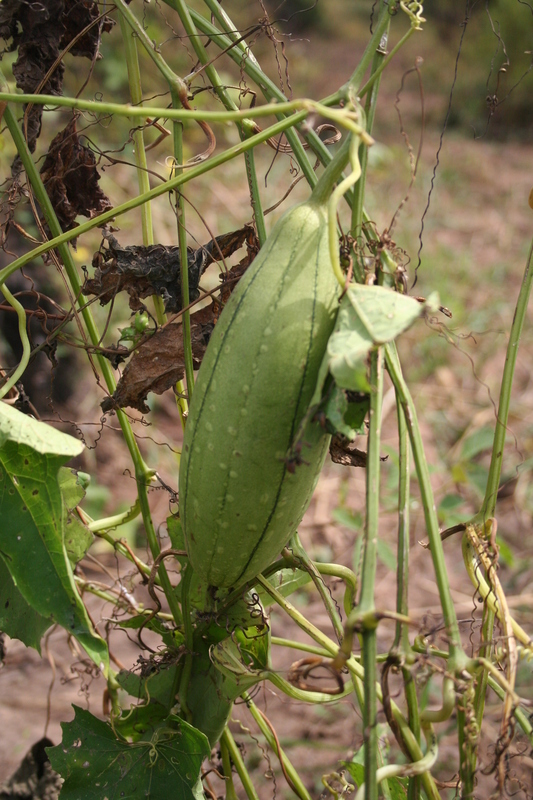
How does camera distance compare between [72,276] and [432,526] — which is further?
[72,276]

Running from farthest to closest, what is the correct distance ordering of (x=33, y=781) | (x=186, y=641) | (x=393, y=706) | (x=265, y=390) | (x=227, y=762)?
(x=33, y=781) → (x=227, y=762) → (x=186, y=641) → (x=393, y=706) → (x=265, y=390)

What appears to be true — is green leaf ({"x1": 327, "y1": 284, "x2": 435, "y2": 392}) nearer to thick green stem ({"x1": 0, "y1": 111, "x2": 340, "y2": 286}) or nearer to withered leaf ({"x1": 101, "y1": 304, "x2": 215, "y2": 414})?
thick green stem ({"x1": 0, "y1": 111, "x2": 340, "y2": 286})

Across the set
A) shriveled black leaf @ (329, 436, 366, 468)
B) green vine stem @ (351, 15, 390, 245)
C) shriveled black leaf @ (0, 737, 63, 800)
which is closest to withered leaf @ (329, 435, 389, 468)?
shriveled black leaf @ (329, 436, 366, 468)

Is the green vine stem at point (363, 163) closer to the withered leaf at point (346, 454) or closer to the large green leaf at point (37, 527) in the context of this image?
the withered leaf at point (346, 454)

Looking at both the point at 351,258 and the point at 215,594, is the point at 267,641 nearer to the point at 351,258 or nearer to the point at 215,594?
the point at 215,594

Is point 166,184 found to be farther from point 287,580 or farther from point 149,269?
point 287,580

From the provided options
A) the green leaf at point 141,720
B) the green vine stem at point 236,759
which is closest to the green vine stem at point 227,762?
the green vine stem at point 236,759

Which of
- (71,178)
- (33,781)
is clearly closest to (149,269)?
(71,178)

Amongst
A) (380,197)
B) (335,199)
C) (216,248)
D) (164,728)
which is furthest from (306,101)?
(380,197)

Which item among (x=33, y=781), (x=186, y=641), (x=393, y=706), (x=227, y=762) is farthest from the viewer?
(x=33, y=781)
